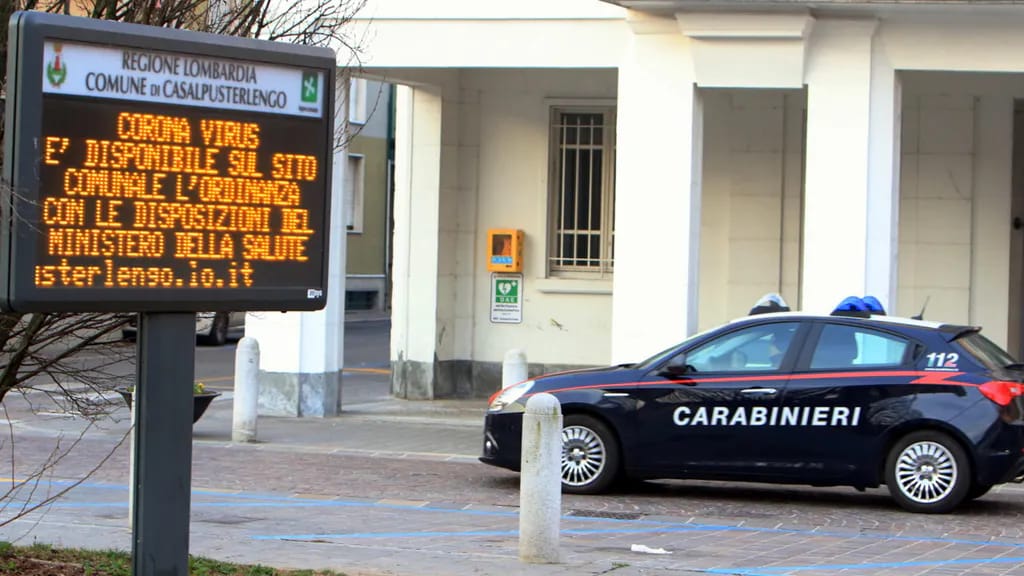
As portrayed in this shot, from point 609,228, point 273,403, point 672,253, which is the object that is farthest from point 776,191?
point 273,403

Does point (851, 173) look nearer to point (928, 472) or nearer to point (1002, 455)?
point (928, 472)

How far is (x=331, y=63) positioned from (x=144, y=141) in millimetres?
933

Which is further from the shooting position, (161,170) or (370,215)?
(370,215)

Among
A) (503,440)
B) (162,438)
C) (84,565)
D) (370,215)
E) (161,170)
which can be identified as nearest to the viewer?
(161,170)

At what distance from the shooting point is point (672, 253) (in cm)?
1550

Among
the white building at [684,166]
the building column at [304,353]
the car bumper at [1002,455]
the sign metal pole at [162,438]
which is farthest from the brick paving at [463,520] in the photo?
the white building at [684,166]

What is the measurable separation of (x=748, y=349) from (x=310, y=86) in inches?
248

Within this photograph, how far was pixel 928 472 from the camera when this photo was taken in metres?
11.1

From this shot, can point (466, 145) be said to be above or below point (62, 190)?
above

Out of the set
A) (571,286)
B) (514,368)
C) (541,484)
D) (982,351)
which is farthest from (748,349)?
(571,286)

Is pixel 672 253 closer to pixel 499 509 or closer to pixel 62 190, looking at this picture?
pixel 499 509

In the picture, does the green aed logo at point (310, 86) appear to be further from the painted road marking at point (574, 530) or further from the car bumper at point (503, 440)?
the car bumper at point (503, 440)

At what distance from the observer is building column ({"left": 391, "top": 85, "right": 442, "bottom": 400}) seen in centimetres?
1955

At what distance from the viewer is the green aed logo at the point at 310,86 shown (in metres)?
6.18
